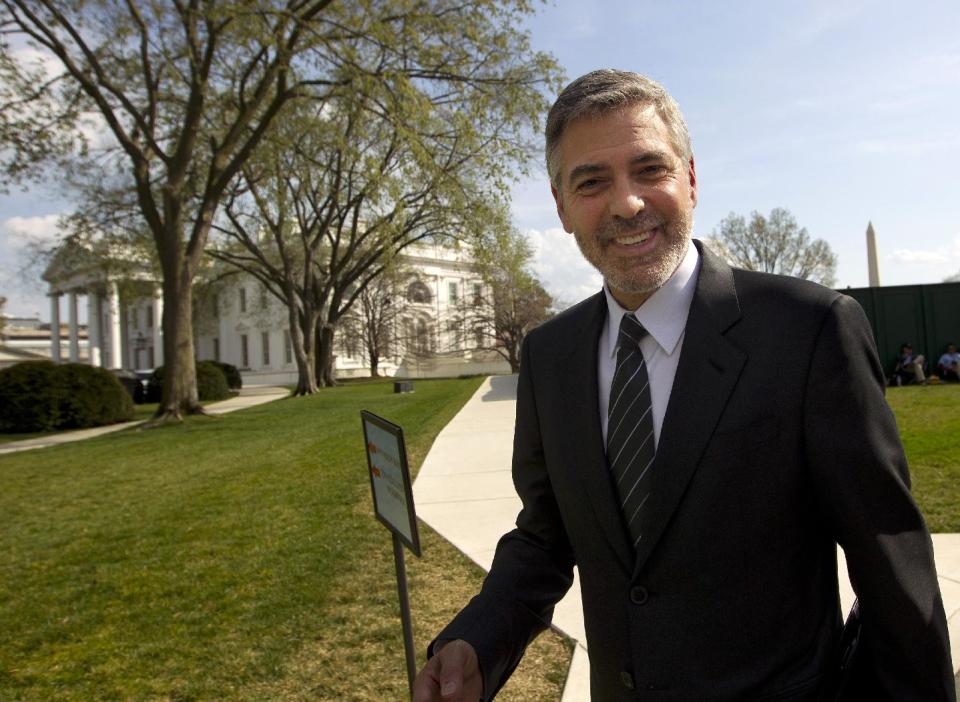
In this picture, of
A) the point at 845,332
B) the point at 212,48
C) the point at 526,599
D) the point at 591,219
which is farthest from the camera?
the point at 212,48

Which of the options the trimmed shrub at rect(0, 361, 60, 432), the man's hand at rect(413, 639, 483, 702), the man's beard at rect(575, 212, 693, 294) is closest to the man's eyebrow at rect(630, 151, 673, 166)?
the man's beard at rect(575, 212, 693, 294)

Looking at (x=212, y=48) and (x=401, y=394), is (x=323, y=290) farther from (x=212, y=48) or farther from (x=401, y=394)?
(x=212, y=48)

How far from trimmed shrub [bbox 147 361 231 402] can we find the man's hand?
107ft

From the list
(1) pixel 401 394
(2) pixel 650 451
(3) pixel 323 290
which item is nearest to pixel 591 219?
(2) pixel 650 451

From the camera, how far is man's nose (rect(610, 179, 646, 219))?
1624 mm

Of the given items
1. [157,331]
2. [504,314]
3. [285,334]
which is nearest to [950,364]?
[504,314]

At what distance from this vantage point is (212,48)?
664 inches

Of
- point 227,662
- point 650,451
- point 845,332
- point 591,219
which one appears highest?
point 591,219

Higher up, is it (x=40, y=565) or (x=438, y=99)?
(x=438, y=99)

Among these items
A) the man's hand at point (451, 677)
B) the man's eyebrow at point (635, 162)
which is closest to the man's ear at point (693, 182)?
the man's eyebrow at point (635, 162)

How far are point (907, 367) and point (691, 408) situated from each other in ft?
60.0

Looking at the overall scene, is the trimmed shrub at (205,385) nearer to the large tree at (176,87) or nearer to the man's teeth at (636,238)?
the large tree at (176,87)

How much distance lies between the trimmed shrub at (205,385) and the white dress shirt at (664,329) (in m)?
32.8

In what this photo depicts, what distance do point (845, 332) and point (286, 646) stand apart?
3.74 m
